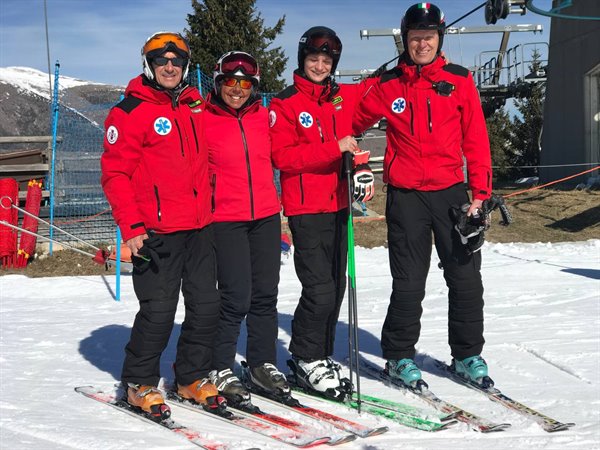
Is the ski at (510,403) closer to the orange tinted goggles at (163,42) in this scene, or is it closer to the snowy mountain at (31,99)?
the orange tinted goggles at (163,42)

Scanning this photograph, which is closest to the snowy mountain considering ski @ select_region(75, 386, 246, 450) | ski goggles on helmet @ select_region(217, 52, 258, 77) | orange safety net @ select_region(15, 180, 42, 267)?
orange safety net @ select_region(15, 180, 42, 267)

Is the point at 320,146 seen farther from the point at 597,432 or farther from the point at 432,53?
the point at 597,432

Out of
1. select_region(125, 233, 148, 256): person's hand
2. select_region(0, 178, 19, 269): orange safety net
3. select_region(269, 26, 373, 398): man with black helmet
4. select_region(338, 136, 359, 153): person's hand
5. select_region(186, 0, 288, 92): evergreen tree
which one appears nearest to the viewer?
select_region(125, 233, 148, 256): person's hand

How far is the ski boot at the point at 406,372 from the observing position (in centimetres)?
436

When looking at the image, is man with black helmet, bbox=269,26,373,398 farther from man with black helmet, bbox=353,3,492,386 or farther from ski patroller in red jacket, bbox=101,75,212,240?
ski patroller in red jacket, bbox=101,75,212,240

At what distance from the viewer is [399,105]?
4.35 meters

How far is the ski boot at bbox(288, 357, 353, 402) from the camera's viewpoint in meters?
4.27

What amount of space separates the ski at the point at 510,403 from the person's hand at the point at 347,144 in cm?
155

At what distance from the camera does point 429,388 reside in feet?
14.7

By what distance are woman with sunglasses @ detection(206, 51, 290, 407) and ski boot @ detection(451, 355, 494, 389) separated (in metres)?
1.09

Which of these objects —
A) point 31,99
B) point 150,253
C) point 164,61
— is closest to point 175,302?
point 150,253

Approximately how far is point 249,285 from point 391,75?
1.48m

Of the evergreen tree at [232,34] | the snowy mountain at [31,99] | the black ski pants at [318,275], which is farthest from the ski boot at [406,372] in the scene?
the snowy mountain at [31,99]

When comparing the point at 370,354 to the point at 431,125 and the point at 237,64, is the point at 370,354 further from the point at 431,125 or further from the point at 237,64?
the point at 237,64
